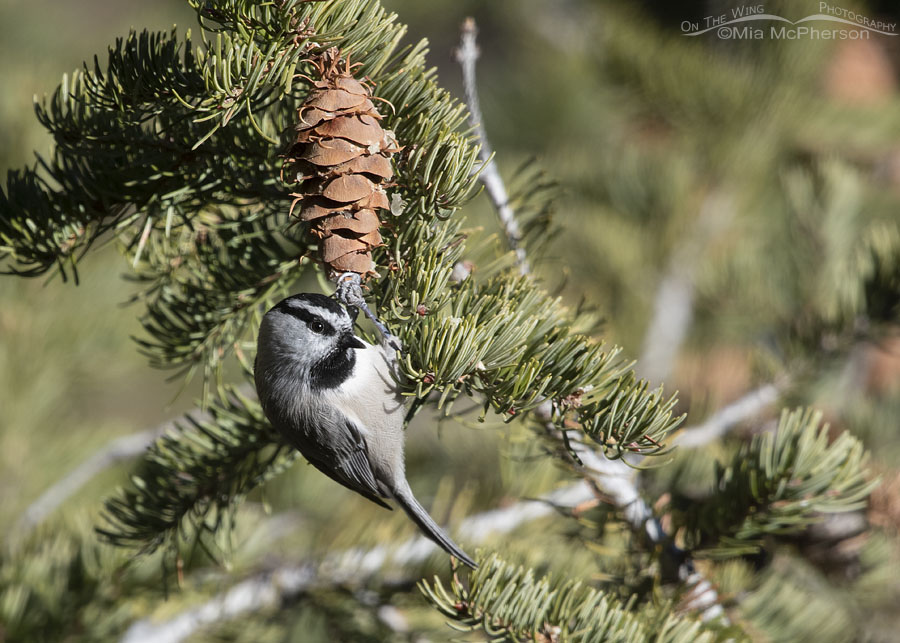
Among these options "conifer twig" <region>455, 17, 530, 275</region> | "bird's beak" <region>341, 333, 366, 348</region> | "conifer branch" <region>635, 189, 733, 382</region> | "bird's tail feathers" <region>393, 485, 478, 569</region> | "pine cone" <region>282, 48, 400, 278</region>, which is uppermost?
"conifer branch" <region>635, 189, 733, 382</region>

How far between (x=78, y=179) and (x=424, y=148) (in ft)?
1.67

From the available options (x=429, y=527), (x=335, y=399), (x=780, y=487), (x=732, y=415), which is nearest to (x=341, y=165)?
(x=335, y=399)

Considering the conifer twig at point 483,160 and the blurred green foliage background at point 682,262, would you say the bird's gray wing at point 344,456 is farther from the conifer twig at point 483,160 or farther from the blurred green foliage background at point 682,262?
the conifer twig at point 483,160

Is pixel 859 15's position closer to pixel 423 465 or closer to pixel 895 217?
pixel 895 217

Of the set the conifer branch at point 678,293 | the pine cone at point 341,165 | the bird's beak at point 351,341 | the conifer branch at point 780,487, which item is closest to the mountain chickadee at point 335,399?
the bird's beak at point 351,341

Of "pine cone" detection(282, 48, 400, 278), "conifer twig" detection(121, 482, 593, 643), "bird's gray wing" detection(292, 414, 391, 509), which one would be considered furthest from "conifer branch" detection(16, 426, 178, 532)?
"pine cone" detection(282, 48, 400, 278)

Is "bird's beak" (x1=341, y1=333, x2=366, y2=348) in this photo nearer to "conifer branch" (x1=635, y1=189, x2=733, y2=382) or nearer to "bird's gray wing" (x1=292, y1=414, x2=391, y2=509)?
"bird's gray wing" (x1=292, y1=414, x2=391, y2=509)

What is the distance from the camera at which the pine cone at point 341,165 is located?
88 centimetres

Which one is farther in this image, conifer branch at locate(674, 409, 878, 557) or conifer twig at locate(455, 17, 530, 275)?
conifer twig at locate(455, 17, 530, 275)

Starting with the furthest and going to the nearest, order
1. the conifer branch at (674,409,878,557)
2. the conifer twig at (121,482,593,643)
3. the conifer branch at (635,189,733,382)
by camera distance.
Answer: the conifer branch at (635,189,733,382) < the conifer twig at (121,482,593,643) < the conifer branch at (674,409,878,557)

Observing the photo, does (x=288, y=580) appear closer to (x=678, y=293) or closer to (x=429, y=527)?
(x=429, y=527)

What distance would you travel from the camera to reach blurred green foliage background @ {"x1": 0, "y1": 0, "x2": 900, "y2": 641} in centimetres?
168

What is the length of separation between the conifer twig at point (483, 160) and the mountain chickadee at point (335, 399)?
0.26m

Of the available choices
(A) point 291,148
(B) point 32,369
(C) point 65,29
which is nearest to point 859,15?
(A) point 291,148
